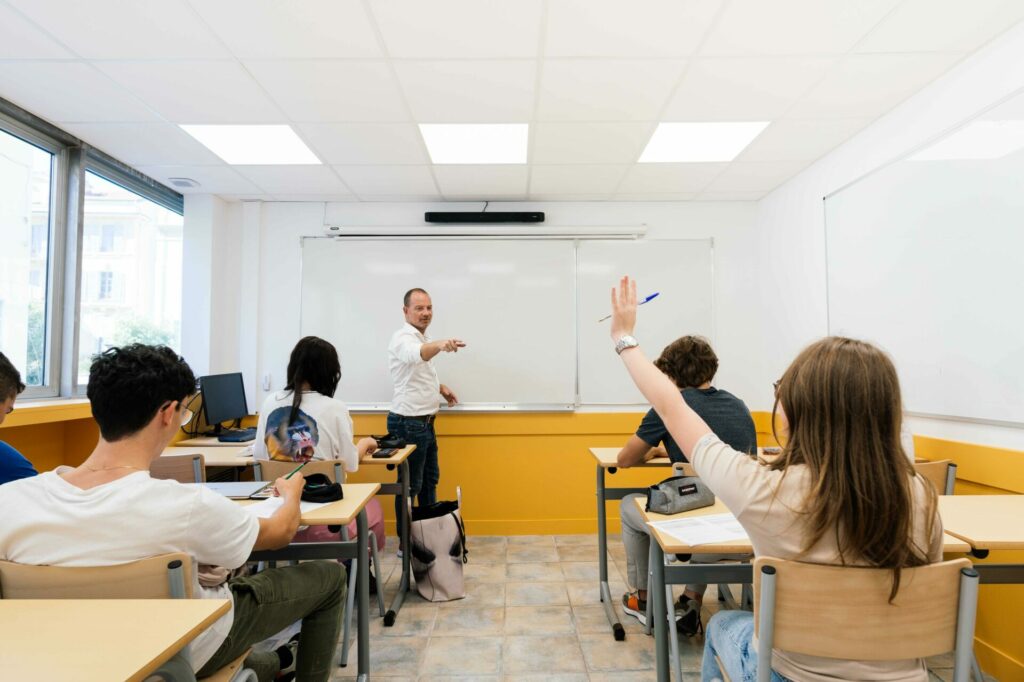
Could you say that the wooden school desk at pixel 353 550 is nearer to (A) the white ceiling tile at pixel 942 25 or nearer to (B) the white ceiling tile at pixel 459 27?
(B) the white ceiling tile at pixel 459 27

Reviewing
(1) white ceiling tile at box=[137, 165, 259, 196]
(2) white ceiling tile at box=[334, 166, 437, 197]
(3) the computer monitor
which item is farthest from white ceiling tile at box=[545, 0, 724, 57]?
(3) the computer monitor

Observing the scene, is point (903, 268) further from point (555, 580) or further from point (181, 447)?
point (181, 447)

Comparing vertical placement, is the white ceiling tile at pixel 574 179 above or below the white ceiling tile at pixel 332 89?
below

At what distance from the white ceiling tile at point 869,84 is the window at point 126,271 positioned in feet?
13.7

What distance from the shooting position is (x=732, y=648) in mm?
1366

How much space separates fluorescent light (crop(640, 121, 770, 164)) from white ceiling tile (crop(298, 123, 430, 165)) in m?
1.42

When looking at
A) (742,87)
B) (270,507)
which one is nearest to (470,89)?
(742,87)

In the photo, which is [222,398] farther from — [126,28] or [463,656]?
[463,656]

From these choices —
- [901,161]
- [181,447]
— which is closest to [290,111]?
A: [181,447]

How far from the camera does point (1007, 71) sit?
7.07ft

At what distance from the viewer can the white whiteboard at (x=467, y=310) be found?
421 centimetres

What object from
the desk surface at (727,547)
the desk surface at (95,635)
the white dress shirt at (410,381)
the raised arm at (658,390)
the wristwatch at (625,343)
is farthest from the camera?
the white dress shirt at (410,381)

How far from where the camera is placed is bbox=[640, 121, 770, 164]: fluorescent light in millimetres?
2963

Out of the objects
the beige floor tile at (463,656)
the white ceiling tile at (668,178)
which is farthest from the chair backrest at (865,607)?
the white ceiling tile at (668,178)
